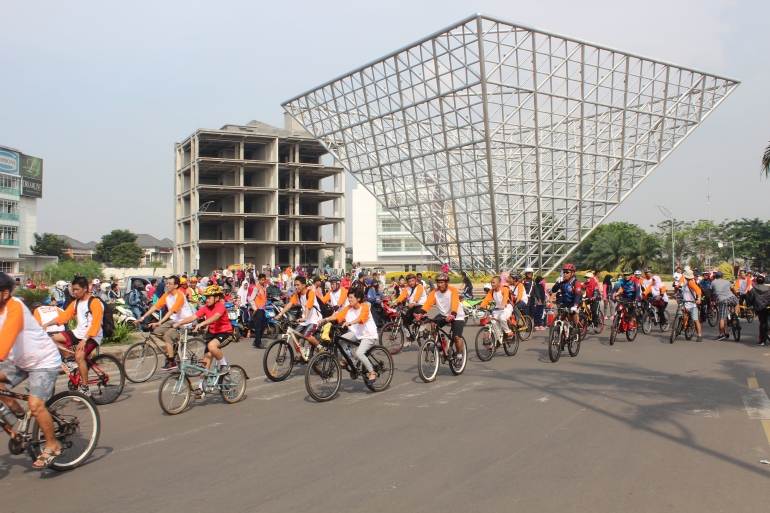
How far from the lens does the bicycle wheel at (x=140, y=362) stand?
396 inches

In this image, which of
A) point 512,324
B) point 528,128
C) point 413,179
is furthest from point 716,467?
point 413,179

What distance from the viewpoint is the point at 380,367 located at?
29.3 feet

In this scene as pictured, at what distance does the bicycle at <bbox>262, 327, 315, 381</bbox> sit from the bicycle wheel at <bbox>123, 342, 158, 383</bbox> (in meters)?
2.01

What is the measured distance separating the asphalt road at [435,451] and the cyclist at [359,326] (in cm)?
53

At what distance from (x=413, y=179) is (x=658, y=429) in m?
30.9

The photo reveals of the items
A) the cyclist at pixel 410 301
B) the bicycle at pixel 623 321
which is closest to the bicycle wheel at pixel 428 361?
the cyclist at pixel 410 301

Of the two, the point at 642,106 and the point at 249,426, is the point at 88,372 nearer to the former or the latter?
the point at 249,426

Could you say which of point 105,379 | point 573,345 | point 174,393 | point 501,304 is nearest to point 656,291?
point 573,345

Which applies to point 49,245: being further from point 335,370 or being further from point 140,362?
point 335,370

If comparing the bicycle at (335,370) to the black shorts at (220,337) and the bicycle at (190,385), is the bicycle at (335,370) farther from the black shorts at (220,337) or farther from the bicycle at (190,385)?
the black shorts at (220,337)

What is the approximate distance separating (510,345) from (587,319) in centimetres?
334

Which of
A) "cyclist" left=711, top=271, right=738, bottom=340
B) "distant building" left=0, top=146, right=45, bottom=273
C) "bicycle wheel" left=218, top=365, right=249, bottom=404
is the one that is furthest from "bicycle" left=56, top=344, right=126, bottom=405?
"distant building" left=0, top=146, right=45, bottom=273

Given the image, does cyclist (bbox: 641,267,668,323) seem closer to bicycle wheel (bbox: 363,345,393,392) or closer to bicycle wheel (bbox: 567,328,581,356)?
bicycle wheel (bbox: 567,328,581,356)

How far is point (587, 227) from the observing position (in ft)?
121
